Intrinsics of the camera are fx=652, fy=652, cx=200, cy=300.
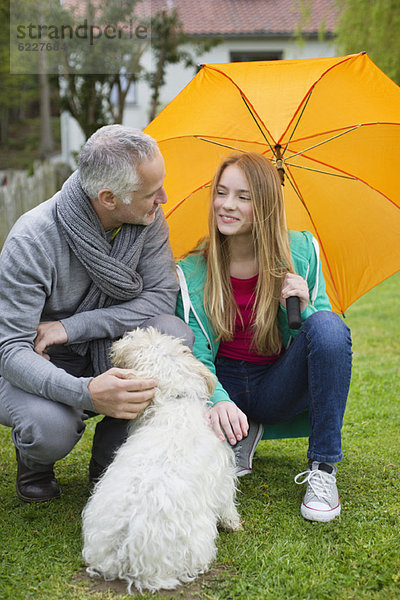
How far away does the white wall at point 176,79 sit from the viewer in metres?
20.6

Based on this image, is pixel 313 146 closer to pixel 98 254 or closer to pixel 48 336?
pixel 98 254

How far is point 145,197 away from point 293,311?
851 mm

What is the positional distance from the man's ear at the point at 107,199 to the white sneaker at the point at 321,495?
148 cm

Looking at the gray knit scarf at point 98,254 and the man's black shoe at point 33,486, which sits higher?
the gray knit scarf at point 98,254

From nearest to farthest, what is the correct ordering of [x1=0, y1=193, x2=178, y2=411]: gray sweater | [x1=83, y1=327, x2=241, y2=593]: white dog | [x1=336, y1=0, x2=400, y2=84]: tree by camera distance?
[x1=83, y1=327, x2=241, y2=593]: white dog
[x1=0, y1=193, x2=178, y2=411]: gray sweater
[x1=336, y1=0, x2=400, y2=84]: tree

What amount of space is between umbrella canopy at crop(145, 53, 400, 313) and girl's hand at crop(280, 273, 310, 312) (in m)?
0.73

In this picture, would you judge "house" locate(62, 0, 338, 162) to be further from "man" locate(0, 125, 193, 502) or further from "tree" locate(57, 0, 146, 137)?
"man" locate(0, 125, 193, 502)

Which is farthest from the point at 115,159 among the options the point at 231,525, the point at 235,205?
the point at 231,525

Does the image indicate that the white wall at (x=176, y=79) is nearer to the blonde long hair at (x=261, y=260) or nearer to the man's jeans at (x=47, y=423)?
the blonde long hair at (x=261, y=260)

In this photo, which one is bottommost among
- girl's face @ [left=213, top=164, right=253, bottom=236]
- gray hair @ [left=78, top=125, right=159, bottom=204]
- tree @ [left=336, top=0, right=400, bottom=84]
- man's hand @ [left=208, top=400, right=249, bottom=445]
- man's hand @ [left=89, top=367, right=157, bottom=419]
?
man's hand @ [left=208, top=400, right=249, bottom=445]

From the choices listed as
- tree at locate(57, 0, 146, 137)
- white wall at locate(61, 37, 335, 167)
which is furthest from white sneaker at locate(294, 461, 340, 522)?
white wall at locate(61, 37, 335, 167)

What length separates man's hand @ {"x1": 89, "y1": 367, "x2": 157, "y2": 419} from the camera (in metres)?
2.55

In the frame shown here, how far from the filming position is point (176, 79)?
68.3ft

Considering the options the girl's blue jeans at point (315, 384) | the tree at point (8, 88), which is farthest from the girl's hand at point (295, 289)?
the tree at point (8, 88)
